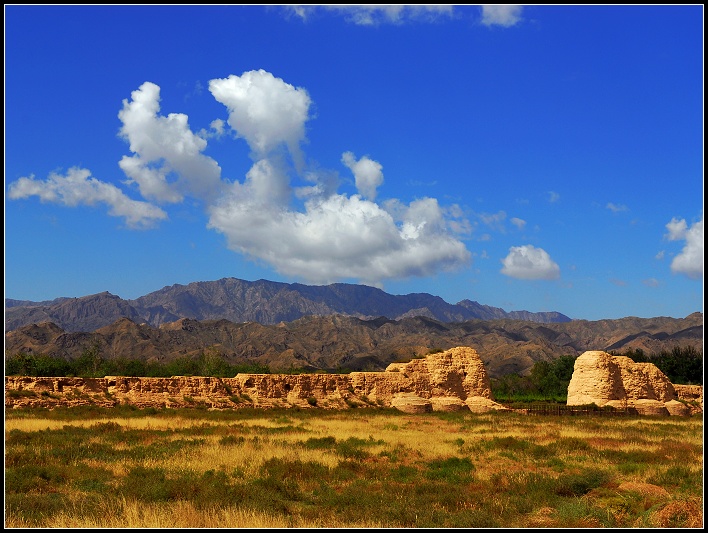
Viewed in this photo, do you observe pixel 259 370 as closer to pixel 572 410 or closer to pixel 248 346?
pixel 572 410

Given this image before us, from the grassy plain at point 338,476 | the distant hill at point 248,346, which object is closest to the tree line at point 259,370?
the grassy plain at point 338,476

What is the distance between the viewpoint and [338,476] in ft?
43.9

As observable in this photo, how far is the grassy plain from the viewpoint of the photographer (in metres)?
9.63

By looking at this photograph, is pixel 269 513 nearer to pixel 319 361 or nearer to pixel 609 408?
pixel 609 408

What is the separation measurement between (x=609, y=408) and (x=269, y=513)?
32.2 metres

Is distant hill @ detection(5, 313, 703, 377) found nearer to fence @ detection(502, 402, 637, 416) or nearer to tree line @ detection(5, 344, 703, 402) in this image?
tree line @ detection(5, 344, 703, 402)

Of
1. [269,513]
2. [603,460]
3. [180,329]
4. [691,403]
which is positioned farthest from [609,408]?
[180,329]

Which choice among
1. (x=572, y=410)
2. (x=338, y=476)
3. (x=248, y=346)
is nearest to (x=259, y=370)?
(x=572, y=410)

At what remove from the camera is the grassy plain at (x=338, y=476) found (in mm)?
9633

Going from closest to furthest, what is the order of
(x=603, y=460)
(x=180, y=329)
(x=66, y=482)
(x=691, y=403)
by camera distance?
1. (x=66, y=482)
2. (x=603, y=460)
3. (x=691, y=403)
4. (x=180, y=329)

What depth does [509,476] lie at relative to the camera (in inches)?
539

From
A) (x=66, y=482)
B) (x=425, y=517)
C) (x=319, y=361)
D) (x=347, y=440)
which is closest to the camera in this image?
A: (x=425, y=517)

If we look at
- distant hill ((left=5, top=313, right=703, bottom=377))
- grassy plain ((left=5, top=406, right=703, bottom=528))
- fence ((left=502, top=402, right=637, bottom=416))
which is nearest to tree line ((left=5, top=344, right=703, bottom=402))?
fence ((left=502, top=402, right=637, bottom=416))

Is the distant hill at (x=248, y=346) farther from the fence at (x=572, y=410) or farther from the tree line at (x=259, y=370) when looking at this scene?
the fence at (x=572, y=410)
